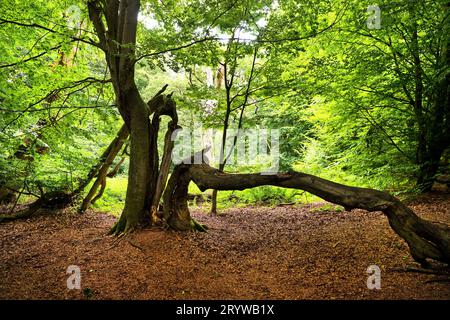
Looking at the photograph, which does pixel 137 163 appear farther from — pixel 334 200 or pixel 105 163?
pixel 334 200

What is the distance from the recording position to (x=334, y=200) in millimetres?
3920

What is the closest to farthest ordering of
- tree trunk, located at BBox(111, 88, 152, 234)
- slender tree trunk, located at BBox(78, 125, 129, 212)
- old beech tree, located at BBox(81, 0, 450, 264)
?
old beech tree, located at BBox(81, 0, 450, 264) → tree trunk, located at BBox(111, 88, 152, 234) → slender tree trunk, located at BBox(78, 125, 129, 212)

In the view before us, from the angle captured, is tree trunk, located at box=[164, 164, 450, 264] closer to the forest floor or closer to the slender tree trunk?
the forest floor

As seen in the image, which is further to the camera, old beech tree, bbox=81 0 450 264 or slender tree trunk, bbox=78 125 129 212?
slender tree trunk, bbox=78 125 129 212

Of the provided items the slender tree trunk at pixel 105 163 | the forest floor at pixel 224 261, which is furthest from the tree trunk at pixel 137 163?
the slender tree trunk at pixel 105 163

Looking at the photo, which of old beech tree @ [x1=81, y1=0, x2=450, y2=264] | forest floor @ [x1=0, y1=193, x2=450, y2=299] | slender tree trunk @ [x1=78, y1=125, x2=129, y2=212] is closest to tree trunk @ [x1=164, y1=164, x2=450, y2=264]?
old beech tree @ [x1=81, y1=0, x2=450, y2=264]

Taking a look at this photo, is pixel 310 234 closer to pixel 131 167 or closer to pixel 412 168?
pixel 412 168

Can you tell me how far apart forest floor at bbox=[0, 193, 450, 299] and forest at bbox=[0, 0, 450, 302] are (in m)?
0.03

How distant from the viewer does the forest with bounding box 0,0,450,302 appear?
12.0 ft

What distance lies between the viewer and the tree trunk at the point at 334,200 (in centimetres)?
344

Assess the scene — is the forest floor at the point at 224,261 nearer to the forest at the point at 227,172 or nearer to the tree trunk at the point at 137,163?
the forest at the point at 227,172

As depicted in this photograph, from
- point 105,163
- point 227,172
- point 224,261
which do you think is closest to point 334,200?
point 224,261

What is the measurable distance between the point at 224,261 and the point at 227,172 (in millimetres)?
2055
